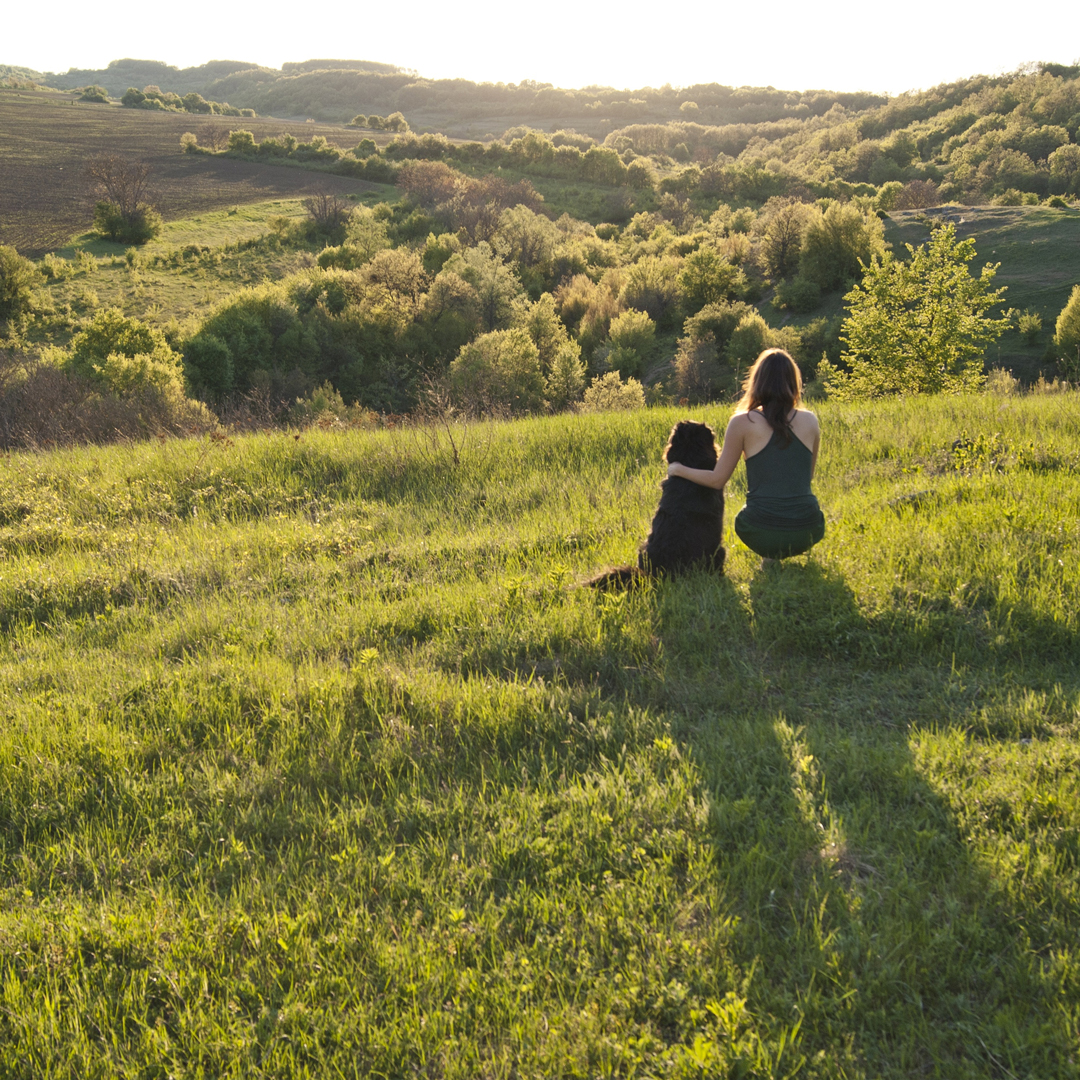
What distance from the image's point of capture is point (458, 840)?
3.12m

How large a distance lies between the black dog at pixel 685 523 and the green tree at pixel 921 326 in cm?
1596

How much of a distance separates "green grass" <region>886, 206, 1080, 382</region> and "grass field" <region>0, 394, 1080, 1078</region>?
28.2 metres

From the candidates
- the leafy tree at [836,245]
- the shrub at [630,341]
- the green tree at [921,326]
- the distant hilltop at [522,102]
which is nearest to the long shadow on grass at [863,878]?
the green tree at [921,326]

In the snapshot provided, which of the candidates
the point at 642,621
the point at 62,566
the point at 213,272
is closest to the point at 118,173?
the point at 213,272

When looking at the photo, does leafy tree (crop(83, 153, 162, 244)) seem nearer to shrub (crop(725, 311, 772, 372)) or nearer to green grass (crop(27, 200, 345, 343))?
green grass (crop(27, 200, 345, 343))

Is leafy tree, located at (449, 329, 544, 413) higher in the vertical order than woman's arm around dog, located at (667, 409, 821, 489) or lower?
lower

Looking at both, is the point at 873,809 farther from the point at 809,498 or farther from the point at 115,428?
the point at 115,428

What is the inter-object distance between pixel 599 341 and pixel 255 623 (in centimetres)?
3805

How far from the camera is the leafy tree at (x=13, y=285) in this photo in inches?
1464

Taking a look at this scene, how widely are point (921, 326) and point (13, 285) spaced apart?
144 ft

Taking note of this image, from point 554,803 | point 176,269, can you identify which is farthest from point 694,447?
point 176,269

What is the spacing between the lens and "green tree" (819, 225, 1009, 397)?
18859 millimetres

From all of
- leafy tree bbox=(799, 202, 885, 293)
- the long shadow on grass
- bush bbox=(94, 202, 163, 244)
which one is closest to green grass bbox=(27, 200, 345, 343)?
bush bbox=(94, 202, 163, 244)

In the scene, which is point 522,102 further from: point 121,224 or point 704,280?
point 704,280
